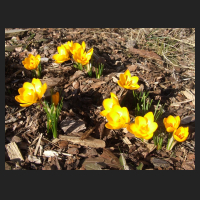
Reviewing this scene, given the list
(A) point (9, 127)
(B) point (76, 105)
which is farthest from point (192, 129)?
(A) point (9, 127)

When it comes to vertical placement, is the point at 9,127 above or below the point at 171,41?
below

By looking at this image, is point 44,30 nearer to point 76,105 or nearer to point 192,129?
point 76,105

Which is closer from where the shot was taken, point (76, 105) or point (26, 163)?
point (26, 163)

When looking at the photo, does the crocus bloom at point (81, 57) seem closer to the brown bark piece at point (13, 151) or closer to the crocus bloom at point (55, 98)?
the crocus bloom at point (55, 98)

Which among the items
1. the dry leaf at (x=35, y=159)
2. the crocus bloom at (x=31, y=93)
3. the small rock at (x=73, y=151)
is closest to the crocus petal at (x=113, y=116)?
the small rock at (x=73, y=151)

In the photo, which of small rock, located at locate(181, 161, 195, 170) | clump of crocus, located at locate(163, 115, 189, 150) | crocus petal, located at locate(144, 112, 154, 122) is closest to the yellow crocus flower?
crocus petal, located at locate(144, 112, 154, 122)

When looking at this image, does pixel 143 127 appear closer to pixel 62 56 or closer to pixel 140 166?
pixel 140 166

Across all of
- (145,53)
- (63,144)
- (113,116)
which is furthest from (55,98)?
(145,53)
